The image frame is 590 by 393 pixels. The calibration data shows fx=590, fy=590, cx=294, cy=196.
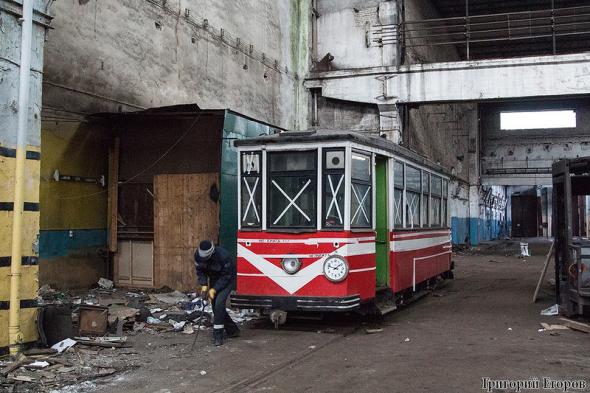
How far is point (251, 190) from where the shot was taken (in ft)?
31.7

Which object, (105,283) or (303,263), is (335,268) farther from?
(105,283)

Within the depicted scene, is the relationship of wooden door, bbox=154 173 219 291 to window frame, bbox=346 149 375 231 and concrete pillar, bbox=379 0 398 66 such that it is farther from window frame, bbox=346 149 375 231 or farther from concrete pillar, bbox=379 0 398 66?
concrete pillar, bbox=379 0 398 66

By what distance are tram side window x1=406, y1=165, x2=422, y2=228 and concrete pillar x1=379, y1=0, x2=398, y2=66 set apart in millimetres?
9978

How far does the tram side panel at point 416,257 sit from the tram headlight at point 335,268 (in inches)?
75.1

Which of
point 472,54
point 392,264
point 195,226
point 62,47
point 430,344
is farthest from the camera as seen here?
point 472,54

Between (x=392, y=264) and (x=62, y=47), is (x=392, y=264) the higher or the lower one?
the lower one

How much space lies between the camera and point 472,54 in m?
35.9

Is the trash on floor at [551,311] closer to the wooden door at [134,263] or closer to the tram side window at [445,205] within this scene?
the tram side window at [445,205]

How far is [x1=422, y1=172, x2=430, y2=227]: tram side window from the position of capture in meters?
12.8

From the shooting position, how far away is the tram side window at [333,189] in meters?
9.09

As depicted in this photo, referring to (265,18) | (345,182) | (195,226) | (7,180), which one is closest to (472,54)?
(265,18)

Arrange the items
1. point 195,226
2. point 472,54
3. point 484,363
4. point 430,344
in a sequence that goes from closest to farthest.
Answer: point 484,363, point 430,344, point 195,226, point 472,54

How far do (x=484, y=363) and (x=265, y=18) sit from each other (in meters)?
16.3

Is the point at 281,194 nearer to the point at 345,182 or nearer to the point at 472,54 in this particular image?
the point at 345,182
